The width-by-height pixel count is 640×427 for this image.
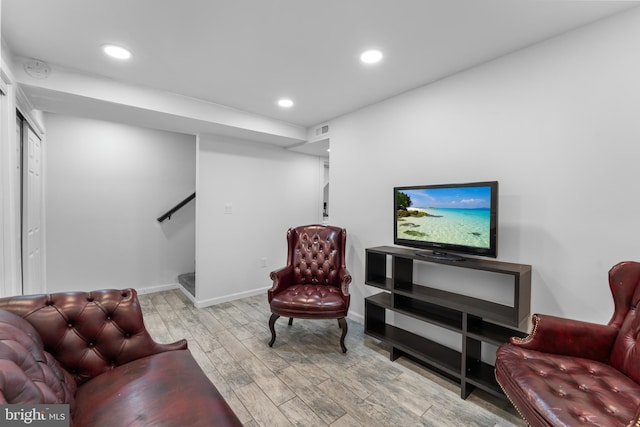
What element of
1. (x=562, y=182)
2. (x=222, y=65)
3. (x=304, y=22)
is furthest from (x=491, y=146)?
(x=222, y=65)

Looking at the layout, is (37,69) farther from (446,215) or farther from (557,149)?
(557,149)

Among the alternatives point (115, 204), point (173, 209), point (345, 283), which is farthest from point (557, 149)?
point (115, 204)

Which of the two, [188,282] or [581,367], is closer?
[581,367]

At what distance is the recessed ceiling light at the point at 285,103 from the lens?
9.43 ft

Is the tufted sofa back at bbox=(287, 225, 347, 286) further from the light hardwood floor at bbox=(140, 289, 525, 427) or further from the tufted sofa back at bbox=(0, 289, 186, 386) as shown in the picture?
the tufted sofa back at bbox=(0, 289, 186, 386)

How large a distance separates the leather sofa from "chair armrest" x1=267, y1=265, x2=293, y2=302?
3.59 feet

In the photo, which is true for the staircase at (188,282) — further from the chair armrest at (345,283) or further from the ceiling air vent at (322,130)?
the ceiling air vent at (322,130)

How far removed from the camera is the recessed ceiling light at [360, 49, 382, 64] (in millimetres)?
1965

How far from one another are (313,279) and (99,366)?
194 cm

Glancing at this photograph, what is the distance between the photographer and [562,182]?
1.75 meters

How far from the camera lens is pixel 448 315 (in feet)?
6.97

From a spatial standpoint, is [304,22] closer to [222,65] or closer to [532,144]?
[222,65]

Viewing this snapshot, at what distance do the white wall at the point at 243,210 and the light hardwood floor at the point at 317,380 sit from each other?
2.44 ft

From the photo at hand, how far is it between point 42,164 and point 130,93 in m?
1.81
